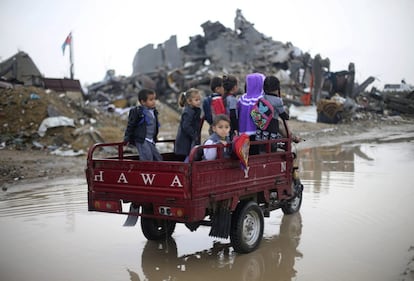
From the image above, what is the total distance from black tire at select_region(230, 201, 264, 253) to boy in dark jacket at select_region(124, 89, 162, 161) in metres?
1.30

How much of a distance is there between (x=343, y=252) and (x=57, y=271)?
324cm

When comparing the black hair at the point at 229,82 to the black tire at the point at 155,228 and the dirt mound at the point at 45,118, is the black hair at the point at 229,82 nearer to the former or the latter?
the black tire at the point at 155,228

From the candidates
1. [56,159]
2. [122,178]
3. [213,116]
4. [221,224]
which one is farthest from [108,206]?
[56,159]

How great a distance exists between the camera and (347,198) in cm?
831

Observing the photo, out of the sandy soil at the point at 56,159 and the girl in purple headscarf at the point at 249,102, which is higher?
the girl in purple headscarf at the point at 249,102

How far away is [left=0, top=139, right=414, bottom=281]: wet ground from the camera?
200 inches

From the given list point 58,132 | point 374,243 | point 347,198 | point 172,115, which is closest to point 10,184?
point 58,132

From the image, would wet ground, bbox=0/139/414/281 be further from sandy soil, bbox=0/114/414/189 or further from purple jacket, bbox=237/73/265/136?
sandy soil, bbox=0/114/414/189

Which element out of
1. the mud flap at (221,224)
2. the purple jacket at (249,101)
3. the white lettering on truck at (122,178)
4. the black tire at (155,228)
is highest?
the purple jacket at (249,101)

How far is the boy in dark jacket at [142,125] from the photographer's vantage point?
5750mm

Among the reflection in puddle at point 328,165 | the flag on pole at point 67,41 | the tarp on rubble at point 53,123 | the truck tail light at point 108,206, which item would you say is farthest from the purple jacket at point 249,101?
the flag on pole at point 67,41

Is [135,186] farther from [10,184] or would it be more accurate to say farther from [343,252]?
[10,184]

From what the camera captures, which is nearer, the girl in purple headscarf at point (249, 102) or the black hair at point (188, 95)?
the black hair at point (188, 95)

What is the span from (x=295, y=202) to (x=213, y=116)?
220 cm
